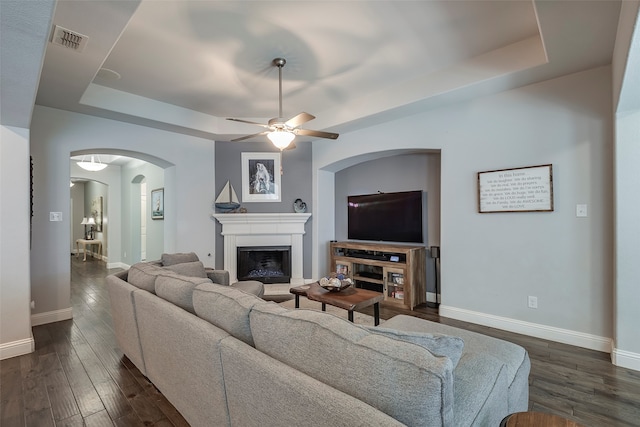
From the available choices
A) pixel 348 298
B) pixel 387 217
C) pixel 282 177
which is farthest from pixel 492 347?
pixel 282 177

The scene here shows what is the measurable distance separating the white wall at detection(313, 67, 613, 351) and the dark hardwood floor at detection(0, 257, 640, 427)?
352mm

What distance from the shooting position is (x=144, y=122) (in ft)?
13.8

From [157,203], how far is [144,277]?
479 cm

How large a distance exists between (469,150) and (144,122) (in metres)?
4.33

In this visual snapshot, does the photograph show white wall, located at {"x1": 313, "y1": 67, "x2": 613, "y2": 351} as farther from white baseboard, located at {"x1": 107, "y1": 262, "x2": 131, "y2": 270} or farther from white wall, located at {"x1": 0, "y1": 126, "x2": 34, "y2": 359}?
white baseboard, located at {"x1": 107, "y1": 262, "x2": 131, "y2": 270}

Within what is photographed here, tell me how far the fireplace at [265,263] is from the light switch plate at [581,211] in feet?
12.8

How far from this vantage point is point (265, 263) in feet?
17.5

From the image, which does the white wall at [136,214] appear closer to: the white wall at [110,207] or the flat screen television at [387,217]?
the white wall at [110,207]

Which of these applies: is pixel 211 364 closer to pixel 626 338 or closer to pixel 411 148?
pixel 626 338

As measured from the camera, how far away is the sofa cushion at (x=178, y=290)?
71.9 inches

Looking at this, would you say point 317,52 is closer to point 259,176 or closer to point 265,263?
point 259,176

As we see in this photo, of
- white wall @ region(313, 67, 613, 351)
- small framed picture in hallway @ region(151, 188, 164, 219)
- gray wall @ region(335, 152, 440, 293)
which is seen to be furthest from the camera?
small framed picture in hallway @ region(151, 188, 164, 219)

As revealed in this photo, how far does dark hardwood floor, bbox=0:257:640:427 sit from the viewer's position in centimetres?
186

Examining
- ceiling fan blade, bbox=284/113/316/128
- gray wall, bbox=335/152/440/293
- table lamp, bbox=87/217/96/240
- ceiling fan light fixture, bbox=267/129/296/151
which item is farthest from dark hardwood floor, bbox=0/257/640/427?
table lamp, bbox=87/217/96/240
